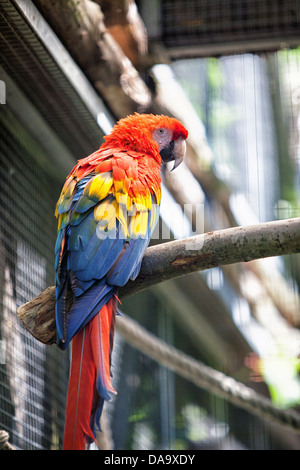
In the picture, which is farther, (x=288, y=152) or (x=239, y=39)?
(x=288, y=152)

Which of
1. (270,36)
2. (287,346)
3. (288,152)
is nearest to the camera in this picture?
(270,36)

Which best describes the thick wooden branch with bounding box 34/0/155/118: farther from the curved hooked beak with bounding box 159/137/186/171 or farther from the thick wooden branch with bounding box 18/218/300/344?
the thick wooden branch with bounding box 18/218/300/344

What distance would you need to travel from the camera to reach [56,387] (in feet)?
6.82

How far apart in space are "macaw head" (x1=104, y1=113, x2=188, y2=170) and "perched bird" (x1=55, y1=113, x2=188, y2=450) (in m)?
0.04

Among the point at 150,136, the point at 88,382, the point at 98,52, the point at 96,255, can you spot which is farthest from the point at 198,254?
the point at 98,52

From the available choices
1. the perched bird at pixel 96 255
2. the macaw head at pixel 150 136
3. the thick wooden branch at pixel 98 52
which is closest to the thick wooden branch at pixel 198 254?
the perched bird at pixel 96 255

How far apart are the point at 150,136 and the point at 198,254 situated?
572 mm

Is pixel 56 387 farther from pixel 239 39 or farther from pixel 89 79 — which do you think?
pixel 239 39

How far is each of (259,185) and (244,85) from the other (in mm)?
411

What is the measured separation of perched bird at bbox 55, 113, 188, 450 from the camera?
1.06 metres

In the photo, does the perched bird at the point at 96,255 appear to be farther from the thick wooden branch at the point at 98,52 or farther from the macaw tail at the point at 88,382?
the thick wooden branch at the point at 98,52

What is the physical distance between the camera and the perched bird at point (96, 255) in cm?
106

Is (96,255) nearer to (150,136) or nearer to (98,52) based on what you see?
(150,136)
